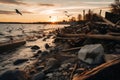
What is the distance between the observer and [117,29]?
12.5 metres

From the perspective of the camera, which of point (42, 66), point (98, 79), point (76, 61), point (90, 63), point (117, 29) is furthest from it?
point (117, 29)

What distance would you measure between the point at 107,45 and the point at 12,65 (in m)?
5.45

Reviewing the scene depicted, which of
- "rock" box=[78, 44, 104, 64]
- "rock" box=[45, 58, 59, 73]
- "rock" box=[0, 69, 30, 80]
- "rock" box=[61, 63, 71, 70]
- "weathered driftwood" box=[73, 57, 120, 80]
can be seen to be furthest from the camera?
"rock" box=[45, 58, 59, 73]

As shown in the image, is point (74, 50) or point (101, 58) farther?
point (74, 50)

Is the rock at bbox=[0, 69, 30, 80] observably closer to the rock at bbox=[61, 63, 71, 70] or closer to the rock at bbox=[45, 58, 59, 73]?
the rock at bbox=[45, 58, 59, 73]

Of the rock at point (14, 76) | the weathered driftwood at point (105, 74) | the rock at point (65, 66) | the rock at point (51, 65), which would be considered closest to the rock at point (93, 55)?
the rock at point (65, 66)

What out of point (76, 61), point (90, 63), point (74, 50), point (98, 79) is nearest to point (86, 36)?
point (74, 50)

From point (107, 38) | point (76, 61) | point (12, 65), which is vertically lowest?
point (12, 65)

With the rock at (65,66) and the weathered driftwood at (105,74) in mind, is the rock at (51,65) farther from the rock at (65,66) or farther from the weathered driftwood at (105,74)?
the weathered driftwood at (105,74)

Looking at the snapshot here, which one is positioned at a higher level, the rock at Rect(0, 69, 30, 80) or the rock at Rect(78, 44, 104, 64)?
the rock at Rect(78, 44, 104, 64)

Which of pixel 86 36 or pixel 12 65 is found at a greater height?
pixel 86 36

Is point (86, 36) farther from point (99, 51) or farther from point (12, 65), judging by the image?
point (12, 65)

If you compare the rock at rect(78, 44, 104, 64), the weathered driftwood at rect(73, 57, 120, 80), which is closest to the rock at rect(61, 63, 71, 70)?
the rock at rect(78, 44, 104, 64)

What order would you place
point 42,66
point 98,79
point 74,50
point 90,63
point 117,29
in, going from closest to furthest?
point 98,79
point 90,63
point 42,66
point 74,50
point 117,29
